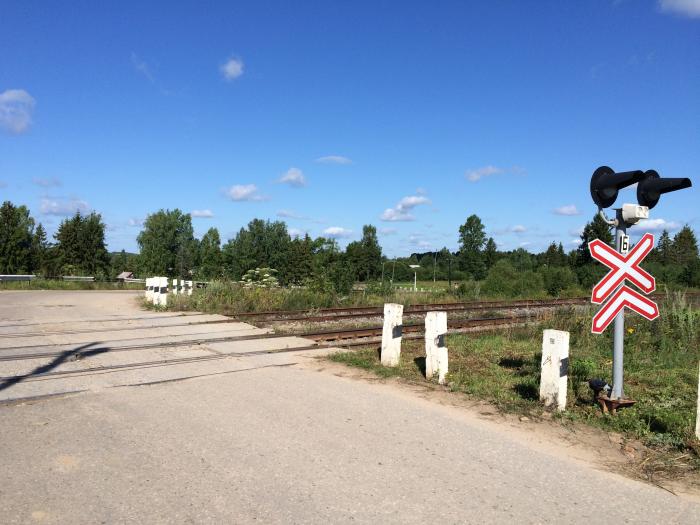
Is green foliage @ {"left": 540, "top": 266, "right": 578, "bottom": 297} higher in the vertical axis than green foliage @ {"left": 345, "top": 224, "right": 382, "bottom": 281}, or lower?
lower

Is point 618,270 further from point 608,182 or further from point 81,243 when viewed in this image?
point 81,243

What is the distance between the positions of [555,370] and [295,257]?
225 ft

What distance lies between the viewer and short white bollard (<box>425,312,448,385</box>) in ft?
25.2

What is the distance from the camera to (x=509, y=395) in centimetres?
669

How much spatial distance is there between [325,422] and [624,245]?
400 cm

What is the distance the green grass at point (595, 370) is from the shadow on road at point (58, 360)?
13.8ft

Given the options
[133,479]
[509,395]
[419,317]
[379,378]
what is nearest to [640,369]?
[509,395]

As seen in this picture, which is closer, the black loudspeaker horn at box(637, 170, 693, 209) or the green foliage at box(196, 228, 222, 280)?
the black loudspeaker horn at box(637, 170, 693, 209)

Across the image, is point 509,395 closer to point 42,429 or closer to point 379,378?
point 379,378

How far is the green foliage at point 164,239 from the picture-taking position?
77906 millimetres

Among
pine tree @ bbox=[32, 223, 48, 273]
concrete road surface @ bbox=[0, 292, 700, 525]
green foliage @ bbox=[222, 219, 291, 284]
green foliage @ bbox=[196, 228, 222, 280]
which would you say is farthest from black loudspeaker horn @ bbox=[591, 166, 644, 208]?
green foliage @ bbox=[222, 219, 291, 284]

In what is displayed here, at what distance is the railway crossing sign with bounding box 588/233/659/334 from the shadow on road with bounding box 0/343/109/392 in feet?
23.9

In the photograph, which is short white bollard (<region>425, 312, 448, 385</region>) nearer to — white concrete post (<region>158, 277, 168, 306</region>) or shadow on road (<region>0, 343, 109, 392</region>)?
shadow on road (<region>0, 343, 109, 392</region>)

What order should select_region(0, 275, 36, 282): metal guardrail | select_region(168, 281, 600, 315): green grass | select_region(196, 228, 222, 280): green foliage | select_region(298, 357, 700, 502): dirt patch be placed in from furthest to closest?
1. select_region(196, 228, 222, 280): green foliage
2. select_region(0, 275, 36, 282): metal guardrail
3. select_region(168, 281, 600, 315): green grass
4. select_region(298, 357, 700, 502): dirt patch
